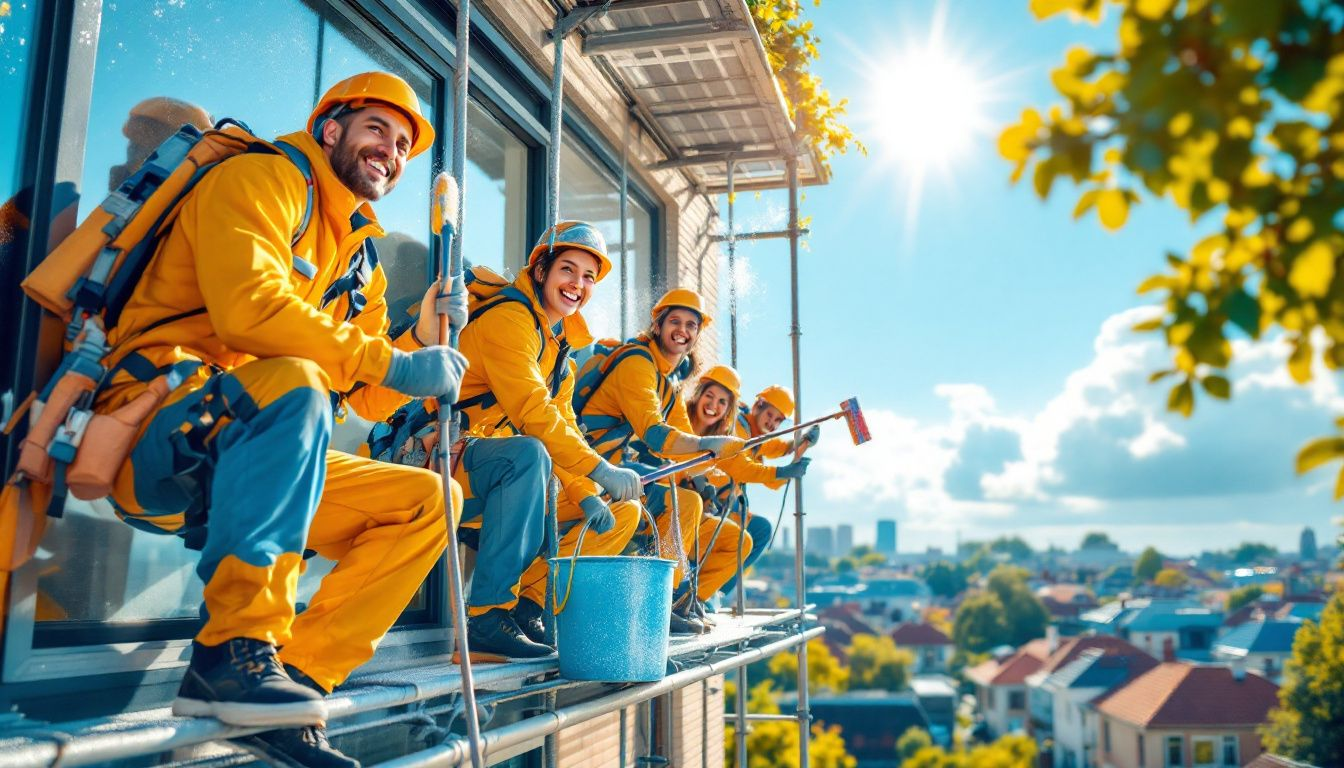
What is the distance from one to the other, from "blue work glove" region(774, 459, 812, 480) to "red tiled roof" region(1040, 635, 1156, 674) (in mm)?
53325

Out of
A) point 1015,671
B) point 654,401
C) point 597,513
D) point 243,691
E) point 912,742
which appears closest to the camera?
point 243,691

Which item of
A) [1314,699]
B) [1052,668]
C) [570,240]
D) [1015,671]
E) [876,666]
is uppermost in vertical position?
[570,240]

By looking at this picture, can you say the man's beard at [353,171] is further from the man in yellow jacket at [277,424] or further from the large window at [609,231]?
the large window at [609,231]

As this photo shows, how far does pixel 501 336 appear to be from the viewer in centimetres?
380

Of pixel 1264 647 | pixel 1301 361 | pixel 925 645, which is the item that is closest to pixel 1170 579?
pixel 925 645

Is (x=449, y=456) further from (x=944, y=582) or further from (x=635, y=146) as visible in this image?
(x=944, y=582)

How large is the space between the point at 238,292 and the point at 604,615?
1.76 meters

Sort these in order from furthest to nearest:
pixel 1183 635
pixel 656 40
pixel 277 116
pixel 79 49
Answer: pixel 1183 635
pixel 656 40
pixel 277 116
pixel 79 49

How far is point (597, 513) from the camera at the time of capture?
3.91 meters

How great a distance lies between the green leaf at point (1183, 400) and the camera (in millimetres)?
1226

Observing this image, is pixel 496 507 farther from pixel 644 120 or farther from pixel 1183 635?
Answer: pixel 1183 635

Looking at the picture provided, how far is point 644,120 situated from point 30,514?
5.90 meters

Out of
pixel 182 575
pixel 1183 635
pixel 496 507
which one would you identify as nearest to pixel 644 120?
pixel 496 507

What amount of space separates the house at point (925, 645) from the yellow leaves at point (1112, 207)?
9585cm
